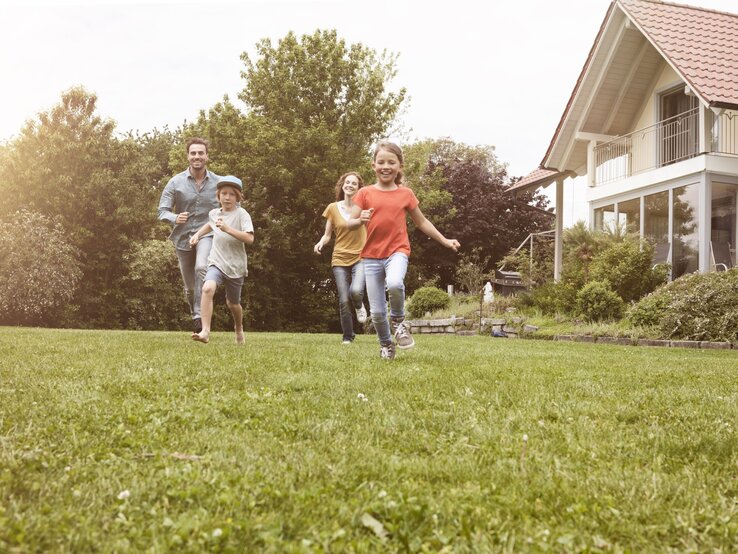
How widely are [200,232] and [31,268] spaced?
552 inches

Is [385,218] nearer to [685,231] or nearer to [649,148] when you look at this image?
[685,231]

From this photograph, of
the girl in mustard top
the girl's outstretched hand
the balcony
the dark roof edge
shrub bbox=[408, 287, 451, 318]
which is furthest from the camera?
shrub bbox=[408, 287, 451, 318]

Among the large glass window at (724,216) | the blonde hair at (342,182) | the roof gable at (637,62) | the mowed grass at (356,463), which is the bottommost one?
the mowed grass at (356,463)

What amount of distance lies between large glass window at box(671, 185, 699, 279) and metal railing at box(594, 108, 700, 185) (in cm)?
115

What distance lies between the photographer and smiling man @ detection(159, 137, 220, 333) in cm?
818

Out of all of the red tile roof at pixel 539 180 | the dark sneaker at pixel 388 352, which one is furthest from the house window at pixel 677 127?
the dark sneaker at pixel 388 352

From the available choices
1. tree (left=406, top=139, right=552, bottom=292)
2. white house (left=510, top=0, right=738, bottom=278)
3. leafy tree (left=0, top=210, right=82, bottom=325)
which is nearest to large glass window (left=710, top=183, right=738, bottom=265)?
white house (left=510, top=0, right=738, bottom=278)

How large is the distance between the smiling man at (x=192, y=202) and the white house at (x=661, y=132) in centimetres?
1046

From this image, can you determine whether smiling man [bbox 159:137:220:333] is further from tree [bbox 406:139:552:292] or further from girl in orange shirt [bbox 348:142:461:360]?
tree [bbox 406:139:552:292]

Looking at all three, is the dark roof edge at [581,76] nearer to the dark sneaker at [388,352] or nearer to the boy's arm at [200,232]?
the boy's arm at [200,232]

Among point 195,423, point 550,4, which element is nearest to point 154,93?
point 550,4

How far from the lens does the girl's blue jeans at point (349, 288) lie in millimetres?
9156

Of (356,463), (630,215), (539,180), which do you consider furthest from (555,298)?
(356,463)

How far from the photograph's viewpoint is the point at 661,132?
17.7 meters
